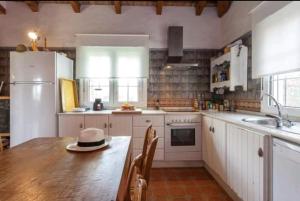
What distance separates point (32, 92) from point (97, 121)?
3.27ft

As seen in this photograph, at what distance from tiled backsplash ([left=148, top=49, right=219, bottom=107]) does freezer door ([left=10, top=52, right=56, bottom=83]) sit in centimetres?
165

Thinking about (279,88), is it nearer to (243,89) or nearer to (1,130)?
(243,89)

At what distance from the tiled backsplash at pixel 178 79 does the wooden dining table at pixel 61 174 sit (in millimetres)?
2331

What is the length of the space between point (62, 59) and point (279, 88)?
3.00 metres

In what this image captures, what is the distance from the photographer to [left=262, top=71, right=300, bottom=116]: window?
2.23 metres

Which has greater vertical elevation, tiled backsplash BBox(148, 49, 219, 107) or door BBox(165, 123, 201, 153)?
tiled backsplash BBox(148, 49, 219, 107)

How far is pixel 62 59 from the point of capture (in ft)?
11.3

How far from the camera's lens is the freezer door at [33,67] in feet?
10.4

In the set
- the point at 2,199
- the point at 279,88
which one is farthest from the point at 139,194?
the point at 279,88

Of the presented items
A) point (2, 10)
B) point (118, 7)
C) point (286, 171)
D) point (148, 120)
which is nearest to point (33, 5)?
point (2, 10)

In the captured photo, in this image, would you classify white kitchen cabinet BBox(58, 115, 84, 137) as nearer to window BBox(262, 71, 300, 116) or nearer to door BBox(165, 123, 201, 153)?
door BBox(165, 123, 201, 153)

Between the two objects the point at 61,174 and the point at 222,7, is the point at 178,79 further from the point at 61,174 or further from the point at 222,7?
the point at 61,174

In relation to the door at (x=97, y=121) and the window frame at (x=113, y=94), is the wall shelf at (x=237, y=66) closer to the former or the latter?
the window frame at (x=113, y=94)

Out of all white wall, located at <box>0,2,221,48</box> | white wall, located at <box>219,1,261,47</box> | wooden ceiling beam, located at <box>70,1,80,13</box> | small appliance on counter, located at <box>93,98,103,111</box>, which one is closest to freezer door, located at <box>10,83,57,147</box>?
small appliance on counter, located at <box>93,98,103,111</box>
